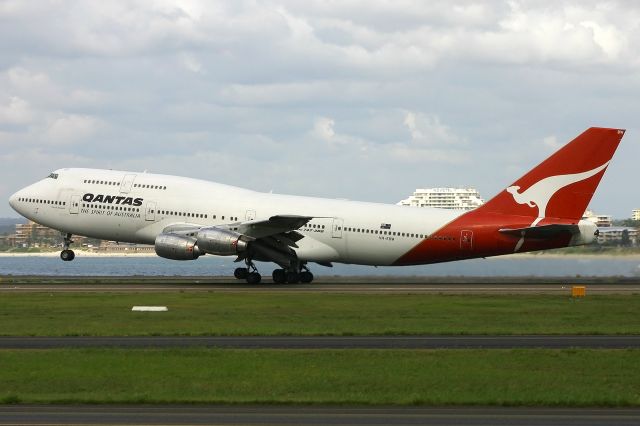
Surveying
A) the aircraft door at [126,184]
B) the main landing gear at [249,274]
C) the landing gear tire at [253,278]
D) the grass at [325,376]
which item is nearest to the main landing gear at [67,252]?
the aircraft door at [126,184]

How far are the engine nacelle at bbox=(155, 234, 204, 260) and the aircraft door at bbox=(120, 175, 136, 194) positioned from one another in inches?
186

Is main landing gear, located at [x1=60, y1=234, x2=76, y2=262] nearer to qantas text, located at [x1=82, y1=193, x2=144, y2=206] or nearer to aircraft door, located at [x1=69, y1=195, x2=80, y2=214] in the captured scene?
aircraft door, located at [x1=69, y1=195, x2=80, y2=214]

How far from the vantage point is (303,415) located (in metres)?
19.4

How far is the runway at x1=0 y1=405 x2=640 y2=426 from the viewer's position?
730 inches

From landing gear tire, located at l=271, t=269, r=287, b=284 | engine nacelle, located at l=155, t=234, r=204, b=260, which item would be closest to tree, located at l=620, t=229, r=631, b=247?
landing gear tire, located at l=271, t=269, r=287, b=284

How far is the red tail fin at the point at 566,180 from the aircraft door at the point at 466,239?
97.5 inches

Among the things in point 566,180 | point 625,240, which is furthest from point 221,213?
point 625,240

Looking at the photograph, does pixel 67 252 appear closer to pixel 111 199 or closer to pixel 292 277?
pixel 111 199

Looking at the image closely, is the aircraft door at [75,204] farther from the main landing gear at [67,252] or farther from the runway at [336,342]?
the runway at [336,342]

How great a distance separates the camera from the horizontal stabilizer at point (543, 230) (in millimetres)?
55656

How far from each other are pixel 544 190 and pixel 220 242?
17490 millimetres

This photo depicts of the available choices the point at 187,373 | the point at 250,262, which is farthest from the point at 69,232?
the point at 187,373

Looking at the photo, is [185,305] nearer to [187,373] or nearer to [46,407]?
[187,373]

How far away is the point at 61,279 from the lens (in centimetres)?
6297
